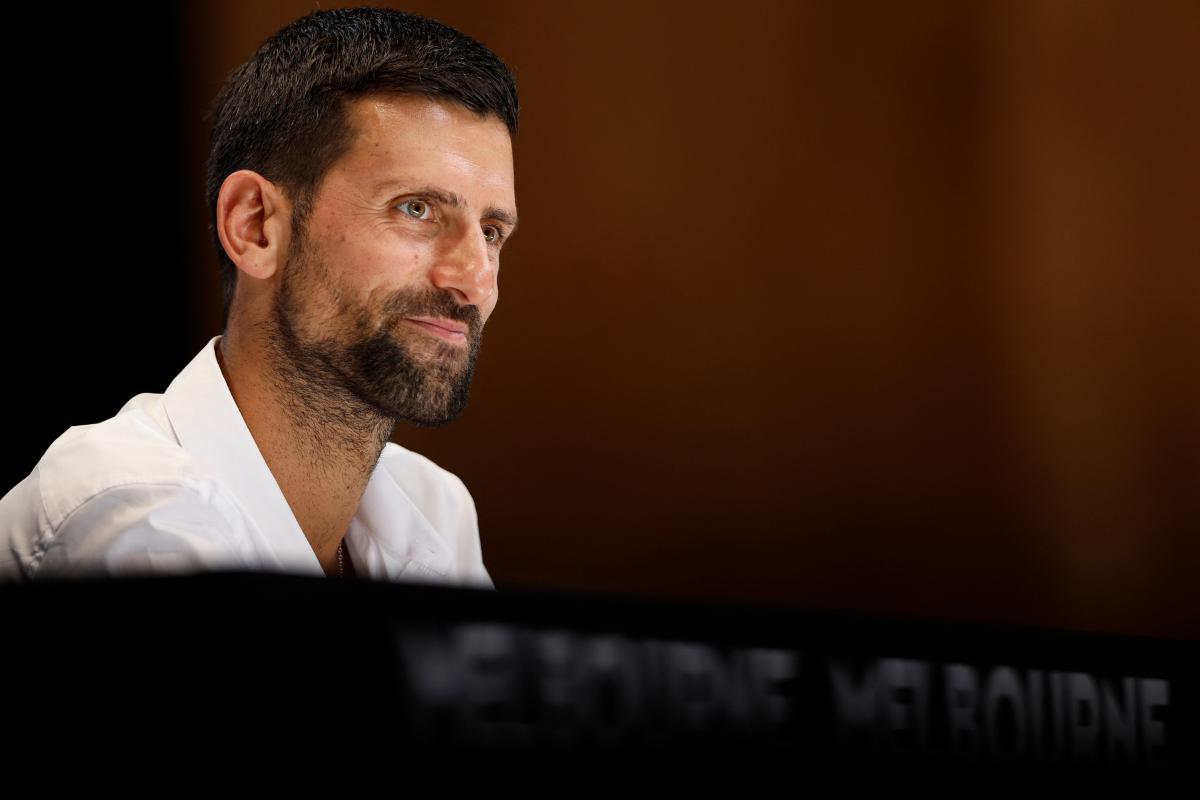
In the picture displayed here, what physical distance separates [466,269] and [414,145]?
0.13 meters

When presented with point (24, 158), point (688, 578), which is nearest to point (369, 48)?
point (24, 158)

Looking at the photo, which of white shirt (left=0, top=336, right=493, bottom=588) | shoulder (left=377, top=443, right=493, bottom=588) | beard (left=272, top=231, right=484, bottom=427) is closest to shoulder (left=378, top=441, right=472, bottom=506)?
shoulder (left=377, top=443, right=493, bottom=588)

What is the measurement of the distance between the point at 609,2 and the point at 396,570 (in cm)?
125

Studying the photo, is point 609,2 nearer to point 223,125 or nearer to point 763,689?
point 223,125

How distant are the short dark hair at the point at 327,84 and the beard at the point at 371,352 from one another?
0.08m

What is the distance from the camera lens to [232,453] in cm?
123

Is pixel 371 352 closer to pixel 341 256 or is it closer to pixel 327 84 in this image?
pixel 341 256

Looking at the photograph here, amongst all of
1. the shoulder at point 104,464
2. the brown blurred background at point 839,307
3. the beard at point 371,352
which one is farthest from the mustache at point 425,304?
the brown blurred background at point 839,307

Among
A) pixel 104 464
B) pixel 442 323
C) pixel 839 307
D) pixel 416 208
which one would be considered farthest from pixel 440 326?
pixel 839 307

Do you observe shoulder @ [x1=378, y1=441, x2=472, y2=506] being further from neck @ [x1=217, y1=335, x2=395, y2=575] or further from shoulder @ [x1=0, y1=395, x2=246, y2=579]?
shoulder @ [x1=0, y1=395, x2=246, y2=579]

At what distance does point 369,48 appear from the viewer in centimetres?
131

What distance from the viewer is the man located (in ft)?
4.19

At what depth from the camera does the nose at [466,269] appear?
1.28 metres

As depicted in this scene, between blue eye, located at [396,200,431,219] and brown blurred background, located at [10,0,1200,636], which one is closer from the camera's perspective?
blue eye, located at [396,200,431,219]
